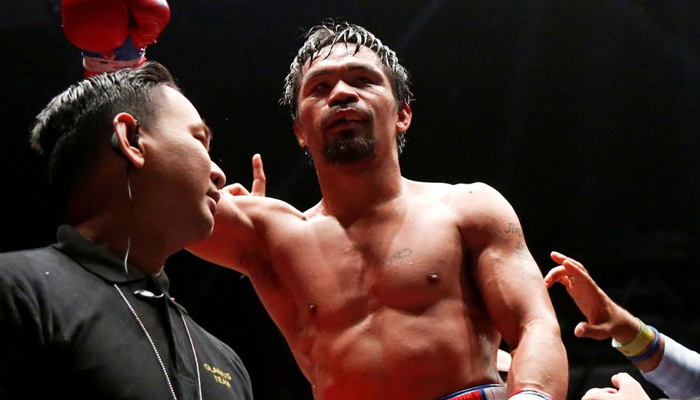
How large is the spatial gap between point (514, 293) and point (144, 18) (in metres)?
1.03

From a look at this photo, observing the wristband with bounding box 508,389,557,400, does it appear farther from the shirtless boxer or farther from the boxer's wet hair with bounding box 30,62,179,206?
the boxer's wet hair with bounding box 30,62,179,206

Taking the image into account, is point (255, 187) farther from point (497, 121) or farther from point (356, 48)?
point (497, 121)

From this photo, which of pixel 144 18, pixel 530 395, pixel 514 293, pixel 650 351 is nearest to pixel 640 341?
pixel 650 351

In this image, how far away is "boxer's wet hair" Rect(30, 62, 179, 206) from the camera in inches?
41.0

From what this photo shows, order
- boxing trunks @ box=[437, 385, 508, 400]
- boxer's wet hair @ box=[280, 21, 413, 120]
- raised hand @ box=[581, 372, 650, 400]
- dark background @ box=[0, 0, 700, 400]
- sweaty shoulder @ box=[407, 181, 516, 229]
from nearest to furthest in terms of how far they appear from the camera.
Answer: raised hand @ box=[581, 372, 650, 400]
boxing trunks @ box=[437, 385, 508, 400]
sweaty shoulder @ box=[407, 181, 516, 229]
boxer's wet hair @ box=[280, 21, 413, 120]
dark background @ box=[0, 0, 700, 400]

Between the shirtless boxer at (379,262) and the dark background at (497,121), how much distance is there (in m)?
1.68

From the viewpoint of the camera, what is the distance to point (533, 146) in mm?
3611

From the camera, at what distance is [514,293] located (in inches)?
61.7

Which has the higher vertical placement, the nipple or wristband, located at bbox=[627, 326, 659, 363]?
the nipple

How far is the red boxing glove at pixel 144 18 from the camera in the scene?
5.81 feet

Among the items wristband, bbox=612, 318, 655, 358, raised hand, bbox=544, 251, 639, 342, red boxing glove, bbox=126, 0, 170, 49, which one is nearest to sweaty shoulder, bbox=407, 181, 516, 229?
raised hand, bbox=544, 251, 639, 342

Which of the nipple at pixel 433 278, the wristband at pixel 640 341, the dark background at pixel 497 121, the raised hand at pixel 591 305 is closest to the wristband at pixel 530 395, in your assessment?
the nipple at pixel 433 278

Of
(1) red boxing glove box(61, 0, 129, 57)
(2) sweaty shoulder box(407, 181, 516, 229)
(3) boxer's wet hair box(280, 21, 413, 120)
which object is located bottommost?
(2) sweaty shoulder box(407, 181, 516, 229)

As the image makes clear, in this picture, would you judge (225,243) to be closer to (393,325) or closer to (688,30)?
(393,325)
